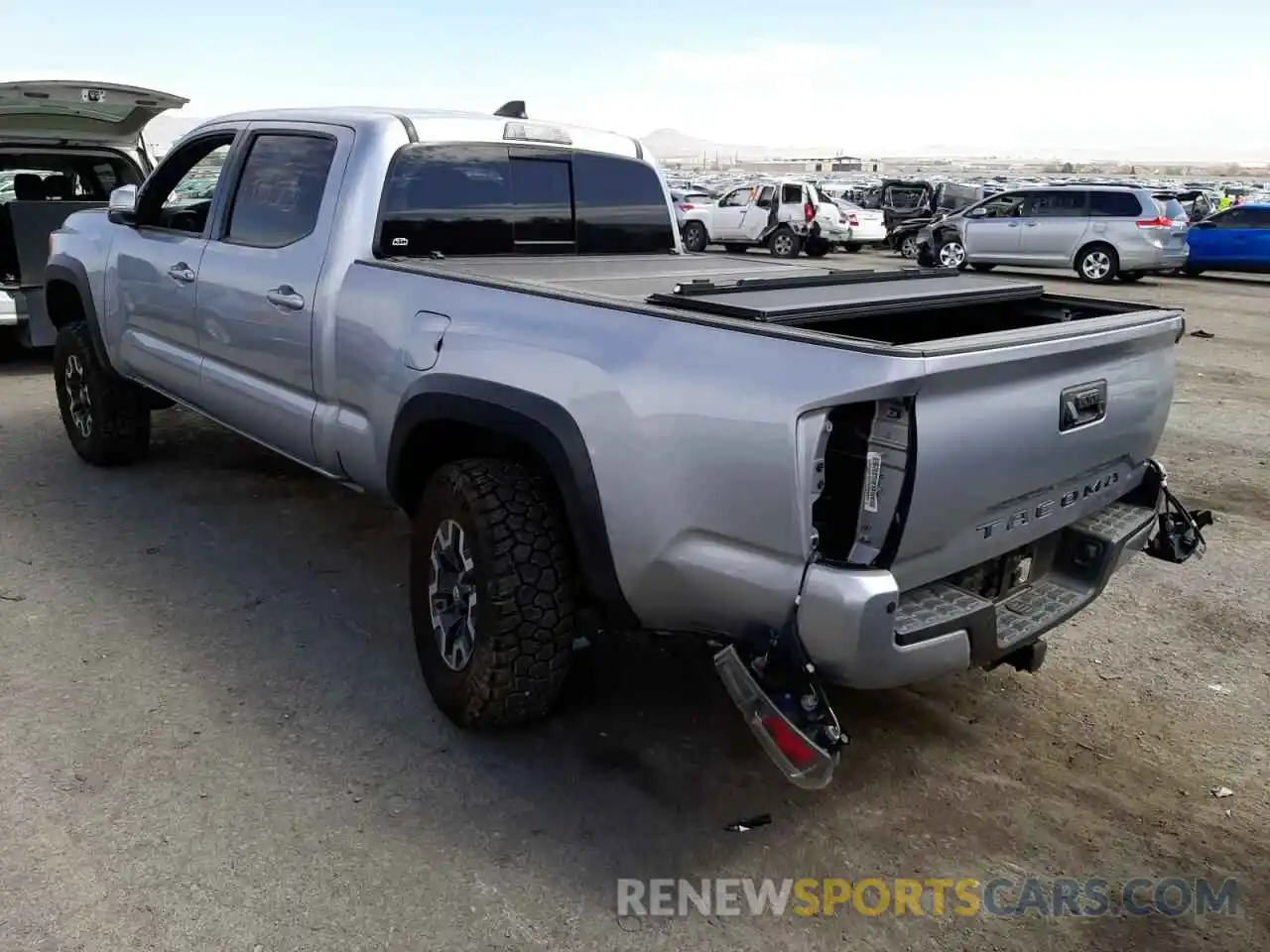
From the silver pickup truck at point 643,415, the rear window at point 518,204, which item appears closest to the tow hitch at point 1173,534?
the silver pickup truck at point 643,415

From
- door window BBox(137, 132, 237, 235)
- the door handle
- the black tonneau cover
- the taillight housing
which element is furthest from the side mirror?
the taillight housing

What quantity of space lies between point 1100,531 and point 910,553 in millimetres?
1001

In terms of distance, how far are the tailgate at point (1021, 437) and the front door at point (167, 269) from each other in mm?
3453

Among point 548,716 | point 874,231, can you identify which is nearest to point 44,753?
point 548,716

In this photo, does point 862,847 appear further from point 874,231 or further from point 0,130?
point 874,231

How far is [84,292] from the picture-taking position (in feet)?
18.4

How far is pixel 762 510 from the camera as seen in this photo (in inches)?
98.3

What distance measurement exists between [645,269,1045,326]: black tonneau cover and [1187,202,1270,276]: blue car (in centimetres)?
1912

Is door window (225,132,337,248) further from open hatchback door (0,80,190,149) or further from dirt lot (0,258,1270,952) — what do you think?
open hatchback door (0,80,190,149)

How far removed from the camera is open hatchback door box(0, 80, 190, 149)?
7059mm

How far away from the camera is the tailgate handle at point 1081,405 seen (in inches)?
111

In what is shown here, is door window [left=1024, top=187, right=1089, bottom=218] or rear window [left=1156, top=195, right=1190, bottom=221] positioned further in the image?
door window [left=1024, top=187, right=1089, bottom=218]

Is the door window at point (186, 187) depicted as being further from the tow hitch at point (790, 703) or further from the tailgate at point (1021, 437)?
the tailgate at point (1021, 437)

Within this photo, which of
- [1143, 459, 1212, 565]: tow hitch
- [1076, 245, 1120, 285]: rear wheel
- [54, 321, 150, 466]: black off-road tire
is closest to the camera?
[1143, 459, 1212, 565]: tow hitch
